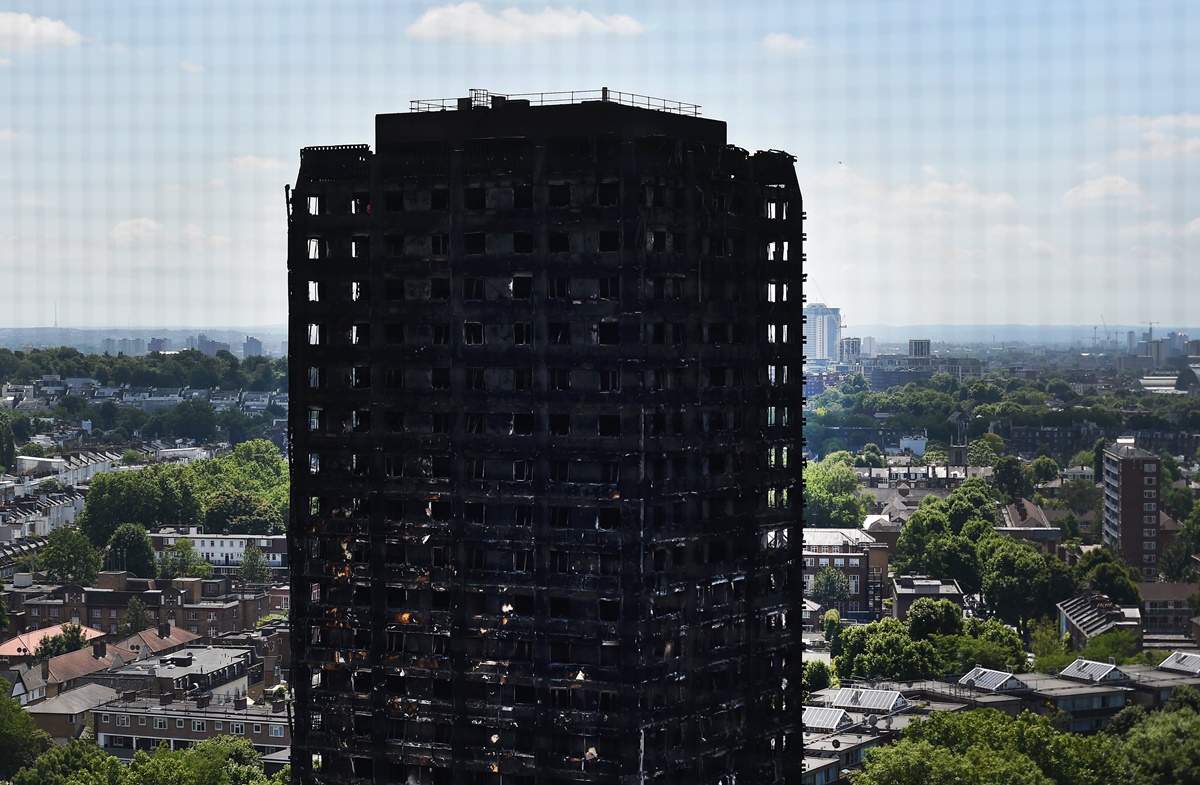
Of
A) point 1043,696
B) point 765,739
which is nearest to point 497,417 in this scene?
point 765,739

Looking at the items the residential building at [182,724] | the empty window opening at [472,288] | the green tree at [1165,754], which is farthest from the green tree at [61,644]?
the empty window opening at [472,288]

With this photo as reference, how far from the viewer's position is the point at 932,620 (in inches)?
7052

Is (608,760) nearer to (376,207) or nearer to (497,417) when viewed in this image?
(497,417)

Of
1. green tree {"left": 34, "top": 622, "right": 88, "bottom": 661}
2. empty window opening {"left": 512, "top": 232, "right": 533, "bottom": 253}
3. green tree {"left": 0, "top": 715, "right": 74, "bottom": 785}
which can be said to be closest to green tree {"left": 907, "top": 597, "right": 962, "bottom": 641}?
green tree {"left": 0, "top": 715, "right": 74, "bottom": 785}

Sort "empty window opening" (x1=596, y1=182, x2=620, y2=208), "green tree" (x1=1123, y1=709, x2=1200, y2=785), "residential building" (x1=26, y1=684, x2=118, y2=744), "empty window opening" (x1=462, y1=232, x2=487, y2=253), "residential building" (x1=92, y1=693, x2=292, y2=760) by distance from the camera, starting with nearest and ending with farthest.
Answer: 1. "empty window opening" (x1=596, y1=182, x2=620, y2=208)
2. "empty window opening" (x1=462, y1=232, x2=487, y2=253)
3. "green tree" (x1=1123, y1=709, x2=1200, y2=785)
4. "residential building" (x1=92, y1=693, x2=292, y2=760)
5. "residential building" (x1=26, y1=684, x2=118, y2=744)

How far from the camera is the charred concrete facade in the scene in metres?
73.1

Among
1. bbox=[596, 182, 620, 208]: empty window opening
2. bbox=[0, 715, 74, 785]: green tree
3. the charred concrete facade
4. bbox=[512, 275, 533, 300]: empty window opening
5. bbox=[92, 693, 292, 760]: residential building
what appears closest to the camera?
the charred concrete facade

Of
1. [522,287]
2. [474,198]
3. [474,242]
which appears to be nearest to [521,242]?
[522,287]

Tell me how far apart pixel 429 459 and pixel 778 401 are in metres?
17.3

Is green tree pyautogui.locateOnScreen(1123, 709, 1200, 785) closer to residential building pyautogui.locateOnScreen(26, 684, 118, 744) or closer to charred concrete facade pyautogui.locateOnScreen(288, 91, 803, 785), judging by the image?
charred concrete facade pyautogui.locateOnScreen(288, 91, 803, 785)

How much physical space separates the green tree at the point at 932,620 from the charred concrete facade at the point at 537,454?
332ft

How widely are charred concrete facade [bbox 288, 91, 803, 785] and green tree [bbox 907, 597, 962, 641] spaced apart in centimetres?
10107

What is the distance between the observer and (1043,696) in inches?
5974

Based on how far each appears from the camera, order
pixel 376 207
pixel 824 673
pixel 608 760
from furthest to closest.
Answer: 1. pixel 824 673
2. pixel 376 207
3. pixel 608 760
